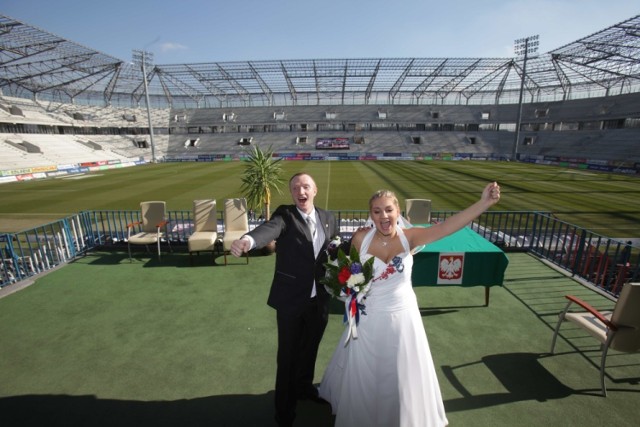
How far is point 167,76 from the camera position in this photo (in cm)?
5278

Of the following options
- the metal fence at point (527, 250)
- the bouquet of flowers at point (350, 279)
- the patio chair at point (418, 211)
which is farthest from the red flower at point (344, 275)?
the patio chair at point (418, 211)

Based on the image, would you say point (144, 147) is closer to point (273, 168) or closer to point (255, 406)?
point (273, 168)

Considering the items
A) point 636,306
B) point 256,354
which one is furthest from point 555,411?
point 256,354

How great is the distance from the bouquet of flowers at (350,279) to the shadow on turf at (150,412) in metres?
1.36

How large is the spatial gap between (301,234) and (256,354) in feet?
8.28

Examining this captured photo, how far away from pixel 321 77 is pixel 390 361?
56.7 m

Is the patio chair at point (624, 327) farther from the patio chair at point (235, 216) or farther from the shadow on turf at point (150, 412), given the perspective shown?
the patio chair at point (235, 216)

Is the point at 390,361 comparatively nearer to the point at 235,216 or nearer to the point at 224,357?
the point at 224,357

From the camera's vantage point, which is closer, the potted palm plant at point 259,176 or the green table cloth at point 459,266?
the green table cloth at point 459,266

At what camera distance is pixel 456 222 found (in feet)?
7.73

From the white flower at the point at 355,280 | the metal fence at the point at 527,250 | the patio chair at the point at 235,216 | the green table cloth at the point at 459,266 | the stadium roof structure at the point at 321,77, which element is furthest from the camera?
the stadium roof structure at the point at 321,77

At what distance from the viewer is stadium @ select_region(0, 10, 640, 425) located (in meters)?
5.89

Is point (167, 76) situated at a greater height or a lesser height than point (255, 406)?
greater

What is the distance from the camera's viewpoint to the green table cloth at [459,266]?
5223 mm
